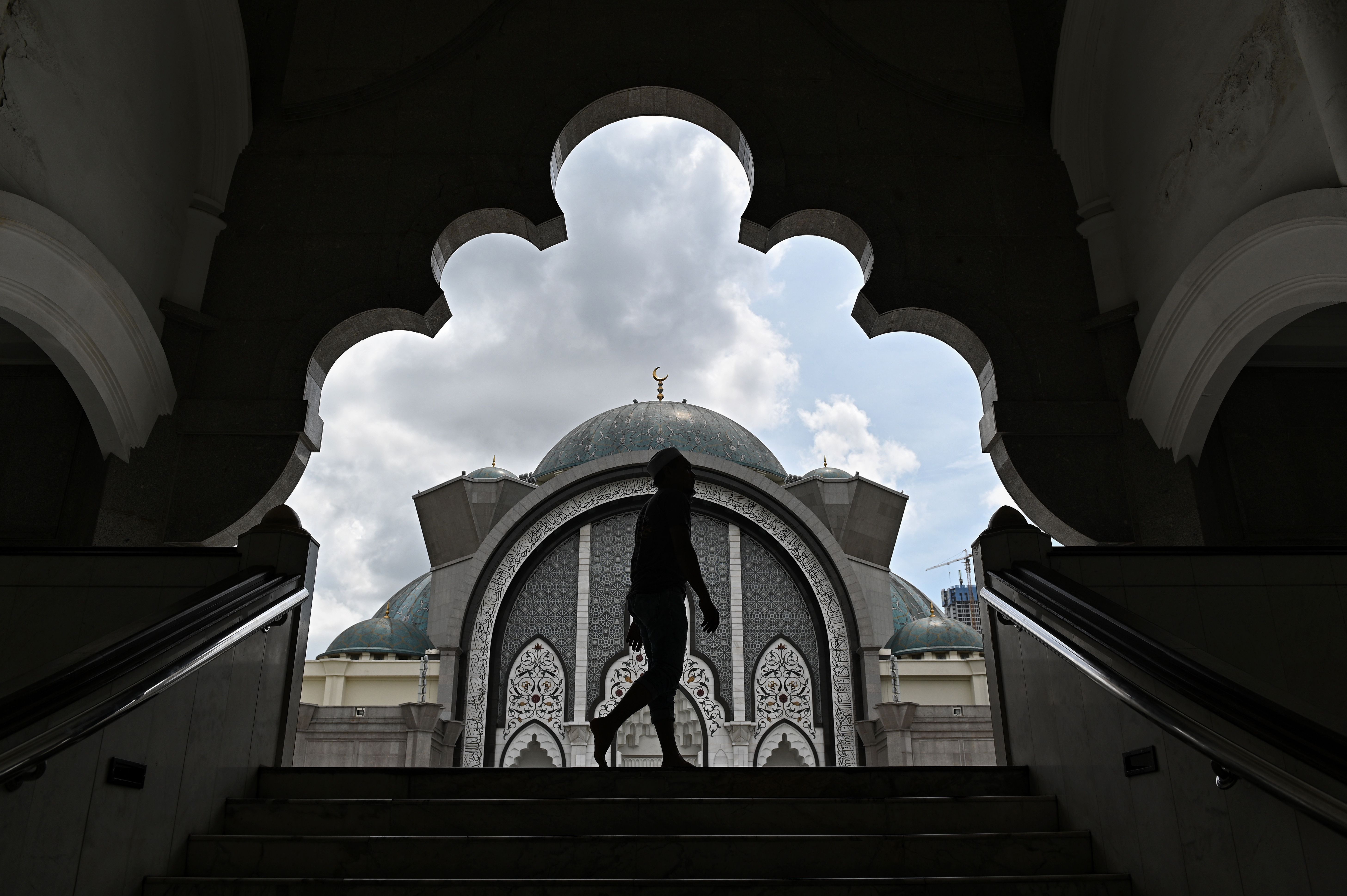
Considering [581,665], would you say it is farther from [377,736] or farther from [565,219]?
[565,219]

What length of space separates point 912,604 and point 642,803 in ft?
59.9

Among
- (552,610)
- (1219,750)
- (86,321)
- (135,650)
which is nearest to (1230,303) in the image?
(1219,750)

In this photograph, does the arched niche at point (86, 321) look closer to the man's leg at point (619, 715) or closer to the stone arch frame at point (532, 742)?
the man's leg at point (619, 715)

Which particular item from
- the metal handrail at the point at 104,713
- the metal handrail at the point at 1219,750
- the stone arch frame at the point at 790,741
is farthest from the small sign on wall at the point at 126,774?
the stone arch frame at the point at 790,741

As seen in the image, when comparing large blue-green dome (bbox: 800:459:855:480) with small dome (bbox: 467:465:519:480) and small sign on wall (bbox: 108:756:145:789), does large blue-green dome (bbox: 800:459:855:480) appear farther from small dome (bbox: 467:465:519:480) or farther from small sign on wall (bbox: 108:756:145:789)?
small sign on wall (bbox: 108:756:145:789)

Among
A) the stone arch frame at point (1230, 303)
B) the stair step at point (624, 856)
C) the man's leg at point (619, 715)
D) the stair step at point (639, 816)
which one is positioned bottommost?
the stair step at point (624, 856)

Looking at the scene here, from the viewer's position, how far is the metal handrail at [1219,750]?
7.86 ft

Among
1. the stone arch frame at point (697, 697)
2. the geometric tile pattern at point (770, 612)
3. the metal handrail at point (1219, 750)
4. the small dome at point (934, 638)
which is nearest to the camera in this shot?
the metal handrail at point (1219, 750)

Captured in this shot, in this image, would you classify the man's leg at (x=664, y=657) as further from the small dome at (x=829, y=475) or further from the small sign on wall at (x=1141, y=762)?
the small dome at (x=829, y=475)

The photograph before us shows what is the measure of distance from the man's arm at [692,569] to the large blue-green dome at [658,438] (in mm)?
10901

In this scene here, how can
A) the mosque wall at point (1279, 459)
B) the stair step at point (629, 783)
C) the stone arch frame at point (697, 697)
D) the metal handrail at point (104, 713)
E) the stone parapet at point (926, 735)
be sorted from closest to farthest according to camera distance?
the metal handrail at point (104, 713) → the stair step at point (629, 783) → the mosque wall at point (1279, 459) → the stone parapet at point (926, 735) → the stone arch frame at point (697, 697)

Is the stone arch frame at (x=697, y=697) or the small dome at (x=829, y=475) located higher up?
the small dome at (x=829, y=475)

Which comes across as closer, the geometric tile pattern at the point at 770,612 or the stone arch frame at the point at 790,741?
the stone arch frame at the point at 790,741

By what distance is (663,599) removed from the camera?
4.80m
